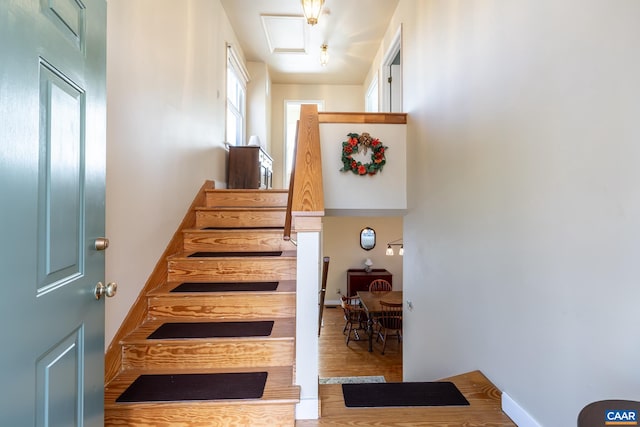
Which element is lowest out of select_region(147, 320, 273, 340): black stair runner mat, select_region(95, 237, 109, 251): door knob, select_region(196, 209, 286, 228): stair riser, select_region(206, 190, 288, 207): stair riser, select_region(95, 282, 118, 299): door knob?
select_region(147, 320, 273, 340): black stair runner mat

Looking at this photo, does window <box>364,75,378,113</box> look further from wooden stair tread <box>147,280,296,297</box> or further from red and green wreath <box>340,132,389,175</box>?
wooden stair tread <box>147,280,296,297</box>

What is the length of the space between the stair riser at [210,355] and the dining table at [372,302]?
3.77 metres

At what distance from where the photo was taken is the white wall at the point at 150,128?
1633 mm

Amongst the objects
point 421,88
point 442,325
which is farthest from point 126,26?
point 442,325

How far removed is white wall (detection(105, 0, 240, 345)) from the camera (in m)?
1.63

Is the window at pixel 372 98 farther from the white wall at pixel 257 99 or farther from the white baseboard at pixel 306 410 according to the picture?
the white baseboard at pixel 306 410

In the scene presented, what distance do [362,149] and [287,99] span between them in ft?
11.9

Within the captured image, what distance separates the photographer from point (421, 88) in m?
2.89

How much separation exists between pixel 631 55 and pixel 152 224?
241cm

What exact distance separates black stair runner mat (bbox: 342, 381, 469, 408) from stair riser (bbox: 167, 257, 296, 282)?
0.91 m

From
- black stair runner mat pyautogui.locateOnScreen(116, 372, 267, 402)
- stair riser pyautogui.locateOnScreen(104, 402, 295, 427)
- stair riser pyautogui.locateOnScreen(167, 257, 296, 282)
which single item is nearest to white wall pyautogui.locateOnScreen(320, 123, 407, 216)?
stair riser pyautogui.locateOnScreen(167, 257, 296, 282)

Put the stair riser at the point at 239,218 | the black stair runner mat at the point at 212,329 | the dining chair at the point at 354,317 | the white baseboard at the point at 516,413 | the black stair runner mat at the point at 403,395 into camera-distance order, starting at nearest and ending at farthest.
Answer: the white baseboard at the point at 516,413, the black stair runner mat at the point at 403,395, the black stair runner mat at the point at 212,329, the stair riser at the point at 239,218, the dining chair at the point at 354,317

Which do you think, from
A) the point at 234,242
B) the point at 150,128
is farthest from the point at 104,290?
the point at 234,242

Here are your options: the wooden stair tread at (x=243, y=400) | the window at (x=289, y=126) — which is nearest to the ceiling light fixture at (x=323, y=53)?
the window at (x=289, y=126)
